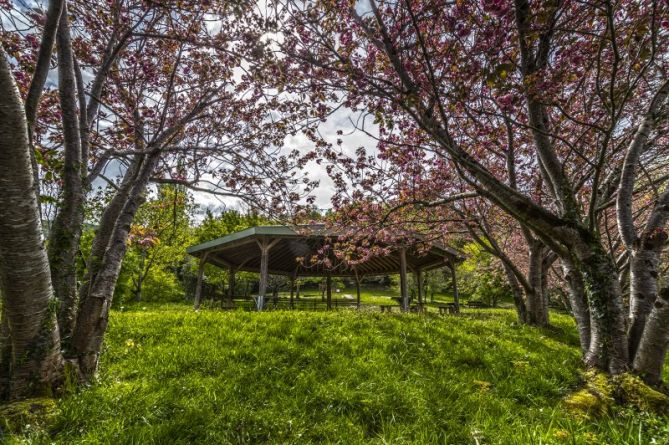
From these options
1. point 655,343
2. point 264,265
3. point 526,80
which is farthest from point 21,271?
point 264,265

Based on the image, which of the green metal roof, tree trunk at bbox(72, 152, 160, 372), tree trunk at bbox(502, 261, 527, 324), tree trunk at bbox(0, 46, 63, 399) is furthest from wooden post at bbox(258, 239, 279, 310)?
tree trunk at bbox(502, 261, 527, 324)

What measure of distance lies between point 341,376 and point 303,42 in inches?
172

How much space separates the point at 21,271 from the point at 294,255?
1352 centimetres

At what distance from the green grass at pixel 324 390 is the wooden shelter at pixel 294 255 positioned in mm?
2147

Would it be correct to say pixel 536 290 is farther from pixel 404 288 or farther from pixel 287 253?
pixel 287 253

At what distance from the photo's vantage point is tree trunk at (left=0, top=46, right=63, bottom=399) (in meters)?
2.32

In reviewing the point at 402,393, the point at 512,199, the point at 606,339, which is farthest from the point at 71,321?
the point at 606,339

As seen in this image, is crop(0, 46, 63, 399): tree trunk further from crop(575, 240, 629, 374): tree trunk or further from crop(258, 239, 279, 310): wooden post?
crop(258, 239, 279, 310): wooden post

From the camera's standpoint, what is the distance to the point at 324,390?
3469 mm

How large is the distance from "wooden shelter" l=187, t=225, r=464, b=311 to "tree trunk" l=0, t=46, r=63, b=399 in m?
4.11

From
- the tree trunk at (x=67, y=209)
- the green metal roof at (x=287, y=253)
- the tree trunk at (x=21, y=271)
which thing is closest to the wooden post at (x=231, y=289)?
the green metal roof at (x=287, y=253)

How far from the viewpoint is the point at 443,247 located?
11.7 metres

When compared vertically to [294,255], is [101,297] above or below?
below

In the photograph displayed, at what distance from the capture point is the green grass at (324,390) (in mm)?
2635
